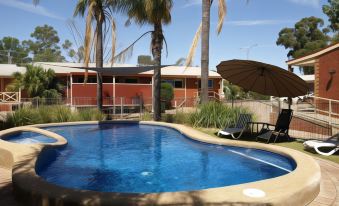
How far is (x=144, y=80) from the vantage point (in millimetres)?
30578

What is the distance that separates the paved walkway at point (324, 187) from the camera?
5.01 m

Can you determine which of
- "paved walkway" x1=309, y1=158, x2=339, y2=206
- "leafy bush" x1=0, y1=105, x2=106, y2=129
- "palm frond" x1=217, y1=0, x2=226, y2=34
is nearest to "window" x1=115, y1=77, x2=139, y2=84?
"leafy bush" x1=0, y1=105, x2=106, y2=129

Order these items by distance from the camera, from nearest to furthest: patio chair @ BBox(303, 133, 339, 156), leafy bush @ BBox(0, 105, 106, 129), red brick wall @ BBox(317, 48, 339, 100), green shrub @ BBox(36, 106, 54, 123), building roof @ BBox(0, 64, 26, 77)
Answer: patio chair @ BBox(303, 133, 339, 156)
leafy bush @ BBox(0, 105, 106, 129)
green shrub @ BBox(36, 106, 54, 123)
red brick wall @ BBox(317, 48, 339, 100)
building roof @ BBox(0, 64, 26, 77)

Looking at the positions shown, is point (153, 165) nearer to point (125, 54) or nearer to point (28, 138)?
point (28, 138)

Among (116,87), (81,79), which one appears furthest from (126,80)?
(81,79)

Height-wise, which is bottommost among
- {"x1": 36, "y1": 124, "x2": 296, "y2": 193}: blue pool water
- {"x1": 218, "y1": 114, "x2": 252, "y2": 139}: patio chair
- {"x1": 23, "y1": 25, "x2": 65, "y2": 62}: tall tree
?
{"x1": 36, "y1": 124, "x2": 296, "y2": 193}: blue pool water

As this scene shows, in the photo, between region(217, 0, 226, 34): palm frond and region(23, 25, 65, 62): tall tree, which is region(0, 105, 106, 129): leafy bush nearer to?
region(217, 0, 226, 34): palm frond

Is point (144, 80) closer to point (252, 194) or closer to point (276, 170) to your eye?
point (276, 170)

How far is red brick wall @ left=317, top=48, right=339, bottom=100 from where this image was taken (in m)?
15.9

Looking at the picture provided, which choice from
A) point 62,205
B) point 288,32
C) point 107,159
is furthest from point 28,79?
point 288,32

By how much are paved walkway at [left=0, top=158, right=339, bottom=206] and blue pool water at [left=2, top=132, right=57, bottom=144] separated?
14.1 ft

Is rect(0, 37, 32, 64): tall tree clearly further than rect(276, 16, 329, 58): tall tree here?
Yes

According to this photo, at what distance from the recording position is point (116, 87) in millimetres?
26984

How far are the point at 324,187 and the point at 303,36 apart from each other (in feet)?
196
